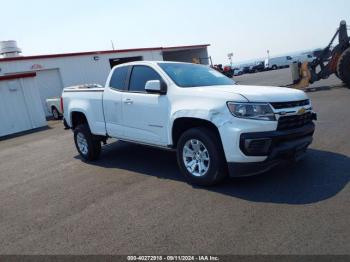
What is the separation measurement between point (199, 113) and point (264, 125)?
95 centimetres

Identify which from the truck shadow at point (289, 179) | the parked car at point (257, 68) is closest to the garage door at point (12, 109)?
the truck shadow at point (289, 179)

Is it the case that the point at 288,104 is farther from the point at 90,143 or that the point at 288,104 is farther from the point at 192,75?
the point at 90,143

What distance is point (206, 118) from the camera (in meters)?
5.09

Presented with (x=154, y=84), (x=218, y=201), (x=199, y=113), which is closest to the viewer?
(x=218, y=201)

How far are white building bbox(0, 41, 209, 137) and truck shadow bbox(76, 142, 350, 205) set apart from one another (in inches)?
427

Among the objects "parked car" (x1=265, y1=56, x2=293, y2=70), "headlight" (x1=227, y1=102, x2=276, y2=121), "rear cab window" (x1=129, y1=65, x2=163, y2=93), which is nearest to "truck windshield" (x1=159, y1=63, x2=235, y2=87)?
"rear cab window" (x1=129, y1=65, x2=163, y2=93)

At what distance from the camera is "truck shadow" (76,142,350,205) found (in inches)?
183

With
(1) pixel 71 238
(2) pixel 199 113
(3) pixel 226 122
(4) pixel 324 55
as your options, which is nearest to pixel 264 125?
(3) pixel 226 122

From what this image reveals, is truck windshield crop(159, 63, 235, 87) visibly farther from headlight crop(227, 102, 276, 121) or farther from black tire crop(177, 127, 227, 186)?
headlight crop(227, 102, 276, 121)

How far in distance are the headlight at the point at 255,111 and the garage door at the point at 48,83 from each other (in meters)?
20.5

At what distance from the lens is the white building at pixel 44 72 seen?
A: 52.6 feet

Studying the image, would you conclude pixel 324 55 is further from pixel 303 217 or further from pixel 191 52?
pixel 191 52

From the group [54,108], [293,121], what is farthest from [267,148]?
[54,108]

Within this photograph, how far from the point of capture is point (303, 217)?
401cm
